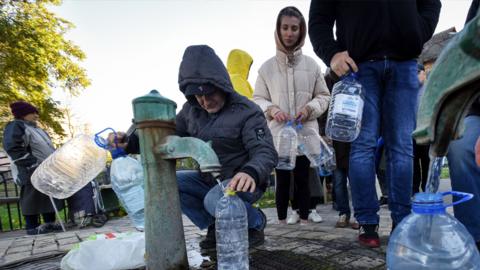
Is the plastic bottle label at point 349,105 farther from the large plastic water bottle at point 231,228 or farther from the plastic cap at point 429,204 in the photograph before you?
the plastic cap at point 429,204

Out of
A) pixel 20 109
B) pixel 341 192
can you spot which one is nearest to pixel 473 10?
pixel 341 192

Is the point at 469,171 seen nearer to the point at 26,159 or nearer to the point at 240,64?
the point at 240,64

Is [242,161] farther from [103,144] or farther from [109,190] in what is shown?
[109,190]

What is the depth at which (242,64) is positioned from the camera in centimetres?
474

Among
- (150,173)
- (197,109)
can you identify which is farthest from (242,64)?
(150,173)

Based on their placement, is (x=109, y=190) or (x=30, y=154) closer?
(x=30, y=154)

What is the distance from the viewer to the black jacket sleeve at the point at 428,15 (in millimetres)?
2318

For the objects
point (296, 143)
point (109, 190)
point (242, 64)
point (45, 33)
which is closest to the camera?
point (296, 143)

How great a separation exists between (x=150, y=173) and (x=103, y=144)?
63 cm

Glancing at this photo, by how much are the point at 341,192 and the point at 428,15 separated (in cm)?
189

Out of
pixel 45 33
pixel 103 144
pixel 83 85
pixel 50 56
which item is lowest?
pixel 103 144

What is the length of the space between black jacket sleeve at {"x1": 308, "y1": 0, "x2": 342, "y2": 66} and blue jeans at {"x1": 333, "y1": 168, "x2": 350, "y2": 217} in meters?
1.53

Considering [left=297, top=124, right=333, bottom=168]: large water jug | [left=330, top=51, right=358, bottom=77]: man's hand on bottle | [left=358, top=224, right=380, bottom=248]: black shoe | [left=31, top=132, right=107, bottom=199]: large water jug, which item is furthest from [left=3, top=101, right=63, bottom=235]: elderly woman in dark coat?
[left=330, top=51, right=358, bottom=77]: man's hand on bottle

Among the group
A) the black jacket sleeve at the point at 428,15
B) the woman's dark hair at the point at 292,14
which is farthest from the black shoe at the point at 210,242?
the woman's dark hair at the point at 292,14
